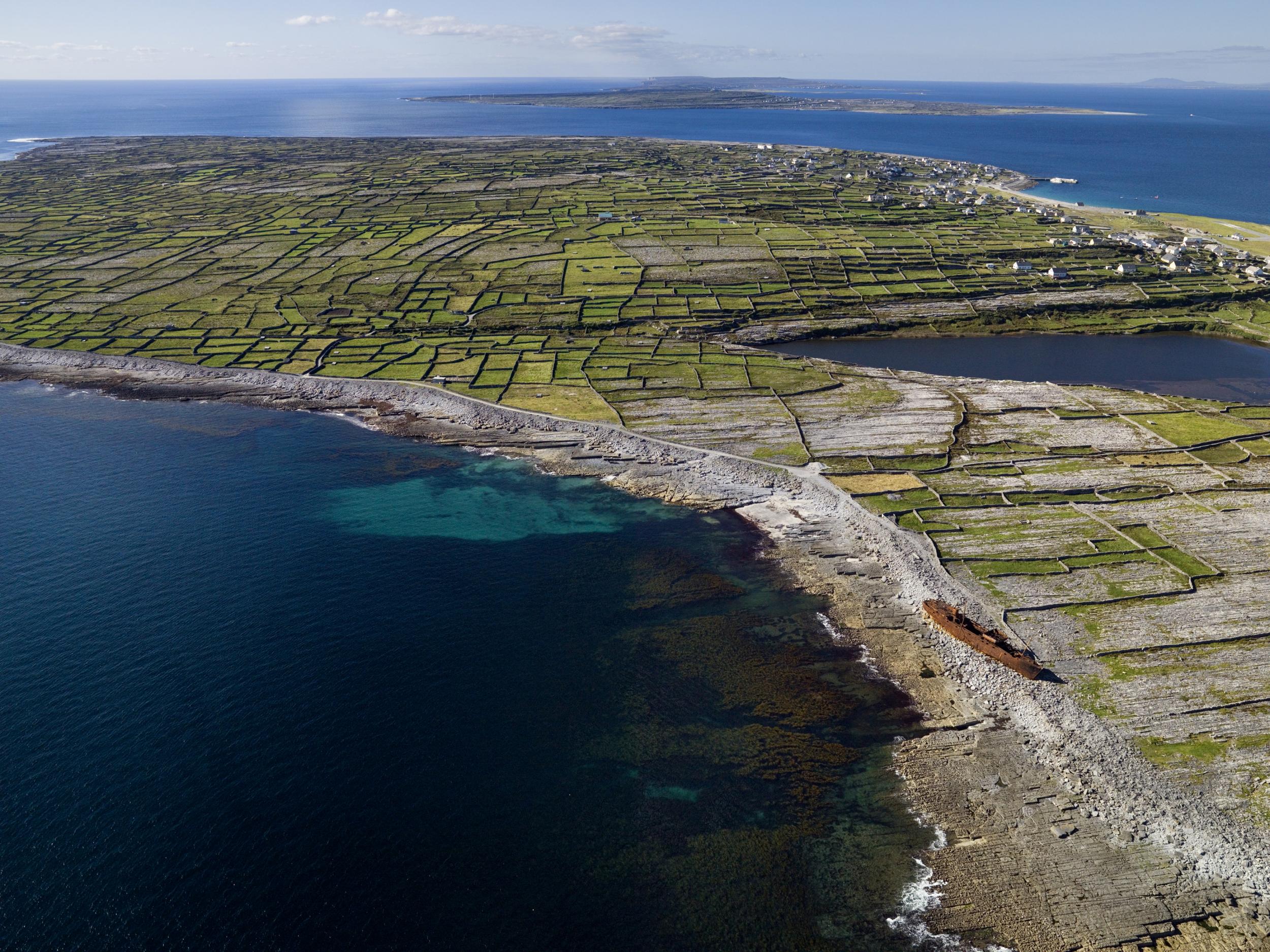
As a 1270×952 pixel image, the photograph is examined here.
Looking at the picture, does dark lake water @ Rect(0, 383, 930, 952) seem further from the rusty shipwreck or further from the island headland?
the rusty shipwreck

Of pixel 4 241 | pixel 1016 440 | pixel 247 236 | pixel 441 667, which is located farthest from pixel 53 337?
pixel 1016 440

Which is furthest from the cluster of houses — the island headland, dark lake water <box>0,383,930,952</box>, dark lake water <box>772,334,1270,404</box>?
dark lake water <box>0,383,930,952</box>

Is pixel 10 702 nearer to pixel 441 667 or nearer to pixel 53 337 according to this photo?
pixel 441 667

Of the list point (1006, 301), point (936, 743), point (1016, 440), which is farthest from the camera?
point (1006, 301)

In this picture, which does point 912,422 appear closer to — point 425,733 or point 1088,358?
point 1088,358

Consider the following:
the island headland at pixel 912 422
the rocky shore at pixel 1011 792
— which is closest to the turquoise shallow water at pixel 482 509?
the island headland at pixel 912 422

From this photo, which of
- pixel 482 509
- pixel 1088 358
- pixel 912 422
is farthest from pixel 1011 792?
pixel 1088 358

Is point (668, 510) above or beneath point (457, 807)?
above
